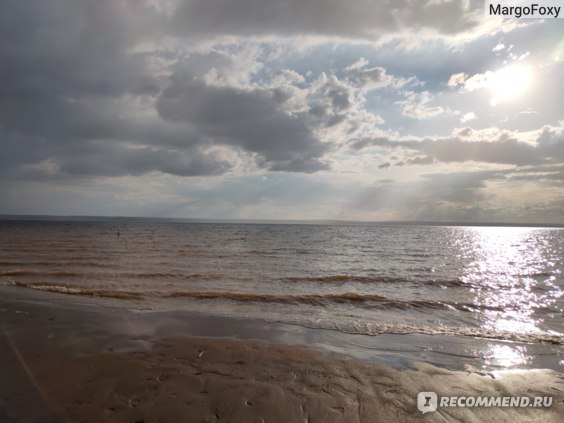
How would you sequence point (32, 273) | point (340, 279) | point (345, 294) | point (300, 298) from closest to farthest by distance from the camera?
point (300, 298) → point (345, 294) → point (32, 273) → point (340, 279)

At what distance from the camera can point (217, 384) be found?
5715 millimetres

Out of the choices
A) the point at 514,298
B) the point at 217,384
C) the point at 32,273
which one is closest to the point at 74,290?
the point at 32,273

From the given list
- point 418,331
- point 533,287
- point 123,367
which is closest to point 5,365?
point 123,367

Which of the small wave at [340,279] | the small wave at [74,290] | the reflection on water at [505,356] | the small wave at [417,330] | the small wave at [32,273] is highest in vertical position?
the reflection on water at [505,356]

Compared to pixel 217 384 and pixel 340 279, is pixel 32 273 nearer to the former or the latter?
pixel 340 279

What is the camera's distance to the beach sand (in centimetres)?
484

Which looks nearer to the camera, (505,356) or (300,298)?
(505,356)

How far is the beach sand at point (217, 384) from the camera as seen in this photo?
4.84 m

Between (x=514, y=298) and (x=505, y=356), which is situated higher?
(x=505, y=356)

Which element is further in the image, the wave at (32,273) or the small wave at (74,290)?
the wave at (32,273)

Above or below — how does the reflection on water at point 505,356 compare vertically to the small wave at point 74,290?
above

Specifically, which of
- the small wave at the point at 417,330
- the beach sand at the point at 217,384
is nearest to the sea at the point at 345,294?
the small wave at the point at 417,330

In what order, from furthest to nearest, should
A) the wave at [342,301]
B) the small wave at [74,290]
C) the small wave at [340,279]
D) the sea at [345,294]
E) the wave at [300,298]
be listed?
the small wave at [340,279]
the small wave at [74,290]
the wave at [300,298]
the sea at [345,294]
the wave at [342,301]

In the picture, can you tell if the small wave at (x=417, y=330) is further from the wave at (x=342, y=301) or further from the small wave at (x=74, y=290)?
the small wave at (x=74, y=290)
